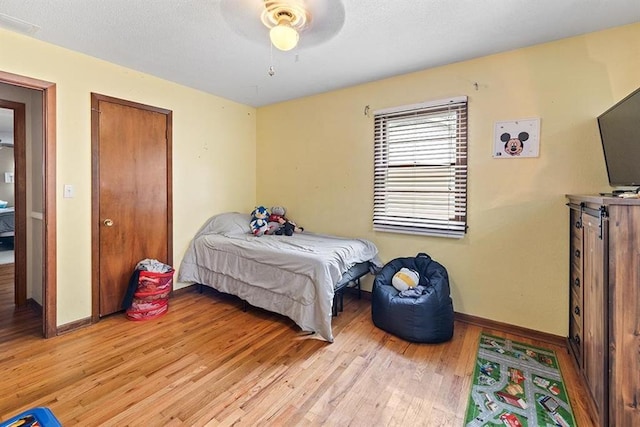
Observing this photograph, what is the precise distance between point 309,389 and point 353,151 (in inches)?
95.1

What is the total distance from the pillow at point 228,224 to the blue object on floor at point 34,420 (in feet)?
7.76

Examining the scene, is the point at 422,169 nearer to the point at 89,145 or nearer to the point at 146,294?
the point at 146,294

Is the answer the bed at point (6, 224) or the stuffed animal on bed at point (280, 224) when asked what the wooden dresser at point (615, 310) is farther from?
the bed at point (6, 224)

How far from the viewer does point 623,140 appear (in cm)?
178

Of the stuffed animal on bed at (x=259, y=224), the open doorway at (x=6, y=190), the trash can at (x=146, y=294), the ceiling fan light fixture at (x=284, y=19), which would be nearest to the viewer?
the ceiling fan light fixture at (x=284, y=19)

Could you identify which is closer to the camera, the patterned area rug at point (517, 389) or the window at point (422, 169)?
the patterned area rug at point (517, 389)

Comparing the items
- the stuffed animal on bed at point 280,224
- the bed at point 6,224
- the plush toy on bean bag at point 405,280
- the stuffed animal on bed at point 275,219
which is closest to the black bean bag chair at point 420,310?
the plush toy on bean bag at point 405,280

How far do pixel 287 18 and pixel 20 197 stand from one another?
3.33 meters

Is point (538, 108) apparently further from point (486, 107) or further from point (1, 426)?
point (1, 426)

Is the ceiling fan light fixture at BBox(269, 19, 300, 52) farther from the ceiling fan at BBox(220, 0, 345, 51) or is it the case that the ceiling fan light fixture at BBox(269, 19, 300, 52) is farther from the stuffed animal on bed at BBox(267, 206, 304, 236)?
the stuffed animal on bed at BBox(267, 206, 304, 236)

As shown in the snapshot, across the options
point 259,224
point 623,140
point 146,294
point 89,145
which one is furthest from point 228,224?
point 623,140

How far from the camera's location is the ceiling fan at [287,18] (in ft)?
5.31

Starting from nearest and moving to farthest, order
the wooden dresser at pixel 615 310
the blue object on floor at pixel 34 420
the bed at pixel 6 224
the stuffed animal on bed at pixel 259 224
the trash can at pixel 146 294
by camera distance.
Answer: the blue object on floor at pixel 34 420 < the wooden dresser at pixel 615 310 < the trash can at pixel 146 294 < the stuffed animal on bed at pixel 259 224 < the bed at pixel 6 224

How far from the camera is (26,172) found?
9.86ft
